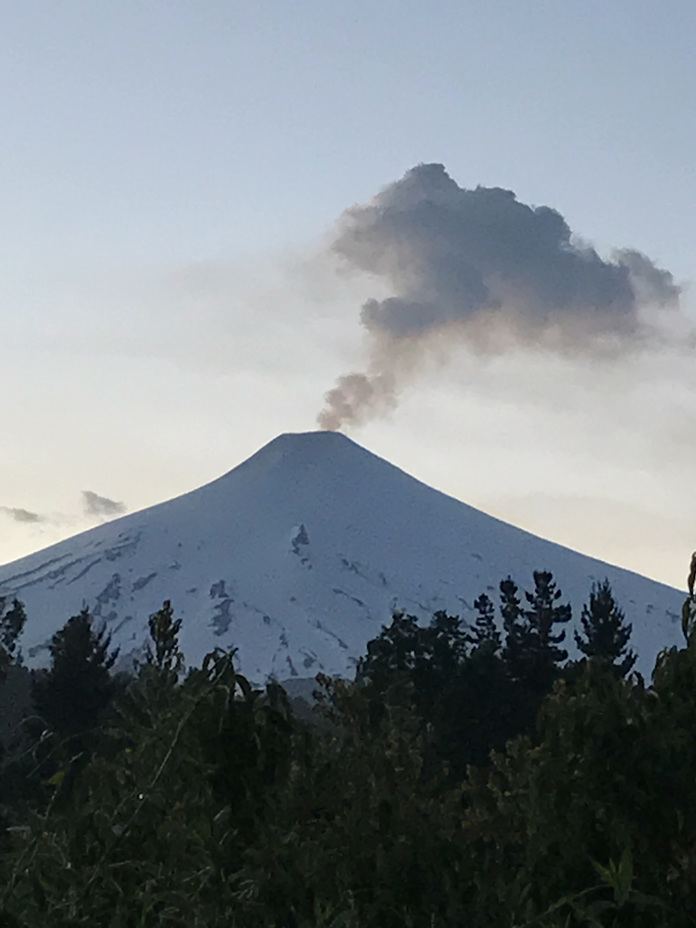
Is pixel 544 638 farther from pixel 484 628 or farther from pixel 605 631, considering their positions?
pixel 484 628

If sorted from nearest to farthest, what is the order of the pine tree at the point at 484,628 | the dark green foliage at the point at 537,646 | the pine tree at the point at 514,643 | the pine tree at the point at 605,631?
the dark green foliage at the point at 537,646
the pine tree at the point at 514,643
the pine tree at the point at 605,631
the pine tree at the point at 484,628

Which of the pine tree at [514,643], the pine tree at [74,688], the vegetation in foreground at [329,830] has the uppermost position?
the pine tree at [514,643]

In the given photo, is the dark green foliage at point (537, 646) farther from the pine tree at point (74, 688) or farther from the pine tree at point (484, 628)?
the pine tree at point (74, 688)

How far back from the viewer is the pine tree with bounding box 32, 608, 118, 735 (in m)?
52.9

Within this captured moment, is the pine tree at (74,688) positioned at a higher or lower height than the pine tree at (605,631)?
lower

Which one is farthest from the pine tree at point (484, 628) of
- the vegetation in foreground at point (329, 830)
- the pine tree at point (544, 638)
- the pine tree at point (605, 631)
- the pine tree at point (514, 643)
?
the vegetation in foreground at point (329, 830)

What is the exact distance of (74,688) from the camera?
178ft

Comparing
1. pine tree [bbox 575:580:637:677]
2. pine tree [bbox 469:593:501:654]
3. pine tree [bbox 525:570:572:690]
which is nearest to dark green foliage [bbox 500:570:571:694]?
pine tree [bbox 525:570:572:690]

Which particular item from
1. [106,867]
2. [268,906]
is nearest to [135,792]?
[106,867]

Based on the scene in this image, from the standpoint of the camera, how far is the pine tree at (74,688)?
52906mm

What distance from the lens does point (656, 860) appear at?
244 inches

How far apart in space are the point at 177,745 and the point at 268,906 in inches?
39.6

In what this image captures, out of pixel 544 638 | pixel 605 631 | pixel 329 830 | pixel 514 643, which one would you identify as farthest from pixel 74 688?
pixel 329 830

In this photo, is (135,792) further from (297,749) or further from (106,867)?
(297,749)
